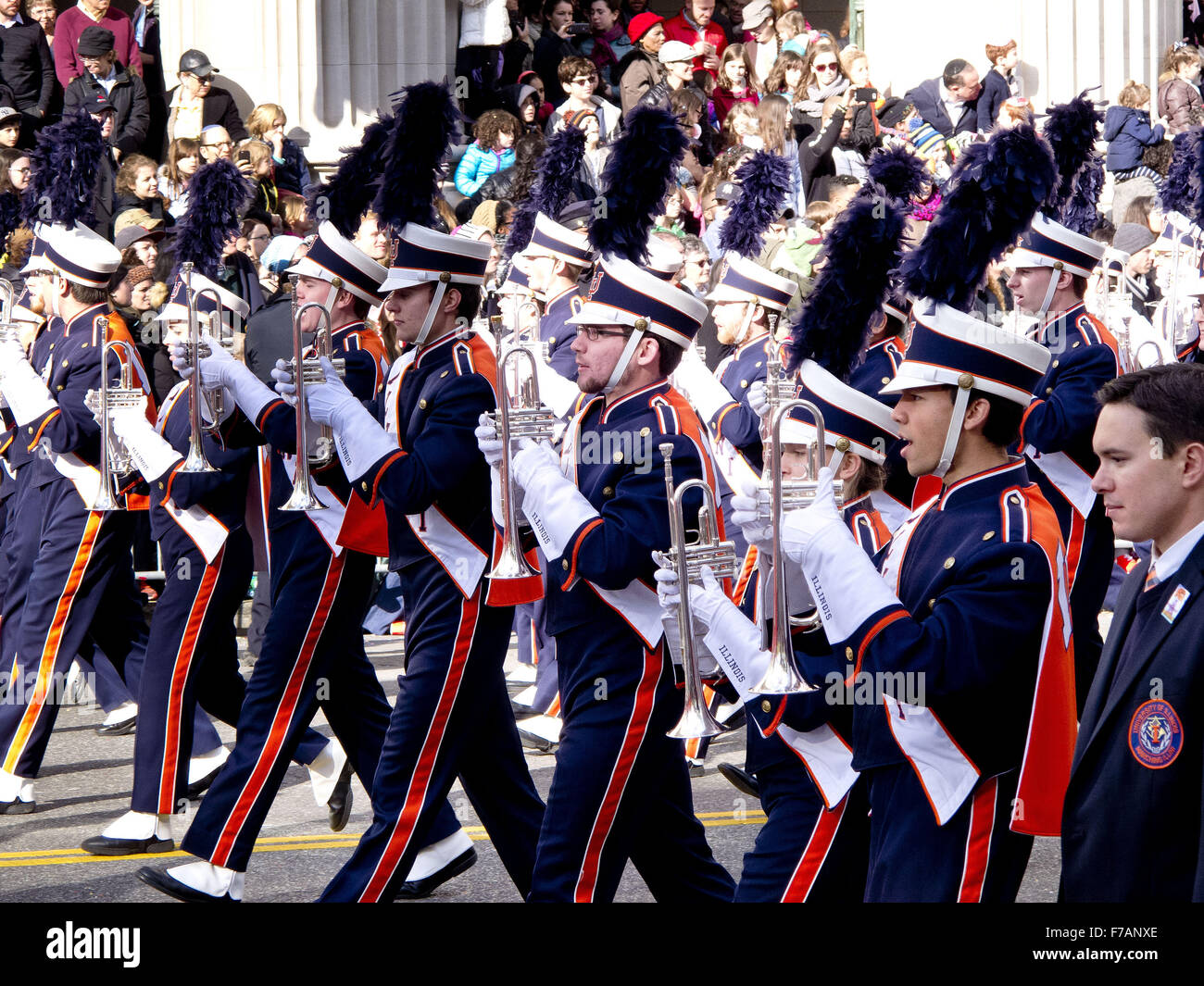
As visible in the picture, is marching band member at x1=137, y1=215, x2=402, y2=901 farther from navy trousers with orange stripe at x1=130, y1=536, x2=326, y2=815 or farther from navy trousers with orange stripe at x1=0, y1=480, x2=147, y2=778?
navy trousers with orange stripe at x1=0, y1=480, x2=147, y2=778

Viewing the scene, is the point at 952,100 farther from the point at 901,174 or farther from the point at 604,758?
the point at 604,758

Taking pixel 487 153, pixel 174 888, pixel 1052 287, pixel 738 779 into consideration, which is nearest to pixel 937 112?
pixel 487 153

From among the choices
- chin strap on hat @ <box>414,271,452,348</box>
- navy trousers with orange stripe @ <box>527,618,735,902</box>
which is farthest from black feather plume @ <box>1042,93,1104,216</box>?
navy trousers with orange stripe @ <box>527,618,735,902</box>

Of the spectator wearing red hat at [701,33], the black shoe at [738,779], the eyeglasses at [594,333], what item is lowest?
the black shoe at [738,779]

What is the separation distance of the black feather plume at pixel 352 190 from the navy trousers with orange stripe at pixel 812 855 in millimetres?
3055

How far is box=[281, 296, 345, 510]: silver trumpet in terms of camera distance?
5559 mm

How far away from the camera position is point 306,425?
222 inches

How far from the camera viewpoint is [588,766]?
4.61m

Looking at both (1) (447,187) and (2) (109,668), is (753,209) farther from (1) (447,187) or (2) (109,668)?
(1) (447,187)

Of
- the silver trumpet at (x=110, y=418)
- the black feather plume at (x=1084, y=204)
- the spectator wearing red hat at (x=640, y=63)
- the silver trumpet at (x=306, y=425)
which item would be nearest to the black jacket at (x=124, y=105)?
the spectator wearing red hat at (x=640, y=63)

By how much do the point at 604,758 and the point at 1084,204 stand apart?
412 centimetres

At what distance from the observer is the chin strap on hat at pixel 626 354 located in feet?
16.4

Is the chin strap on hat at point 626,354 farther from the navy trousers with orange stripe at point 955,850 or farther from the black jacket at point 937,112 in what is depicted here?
the black jacket at point 937,112
